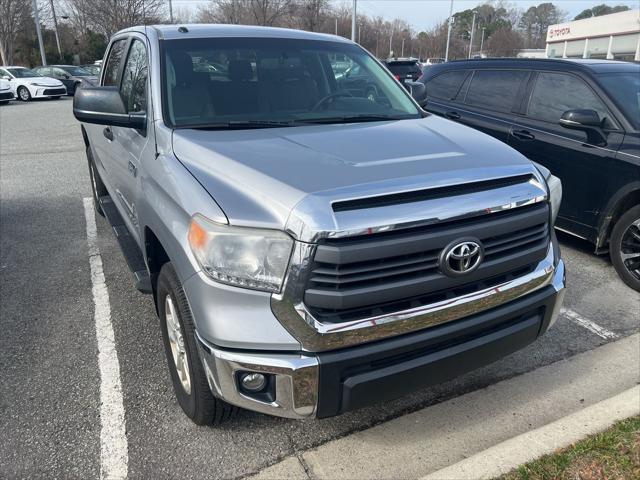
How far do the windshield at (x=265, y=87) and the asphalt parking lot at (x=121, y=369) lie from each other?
1.57m

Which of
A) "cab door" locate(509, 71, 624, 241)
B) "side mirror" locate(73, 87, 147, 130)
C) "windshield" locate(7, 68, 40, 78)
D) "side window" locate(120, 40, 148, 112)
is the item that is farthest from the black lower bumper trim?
"windshield" locate(7, 68, 40, 78)

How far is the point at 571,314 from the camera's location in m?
4.03

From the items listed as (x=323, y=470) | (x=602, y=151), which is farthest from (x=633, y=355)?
(x=323, y=470)

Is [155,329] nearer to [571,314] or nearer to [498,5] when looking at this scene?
[571,314]

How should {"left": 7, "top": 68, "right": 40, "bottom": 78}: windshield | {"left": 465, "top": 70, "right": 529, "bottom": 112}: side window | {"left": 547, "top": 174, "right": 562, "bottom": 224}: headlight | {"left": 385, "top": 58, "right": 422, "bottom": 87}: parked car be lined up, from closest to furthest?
{"left": 547, "top": 174, "right": 562, "bottom": 224}: headlight, {"left": 465, "top": 70, "right": 529, "bottom": 112}: side window, {"left": 385, "top": 58, "right": 422, "bottom": 87}: parked car, {"left": 7, "top": 68, "right": 40, "bottom": 78}: windshield

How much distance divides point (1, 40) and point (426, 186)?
4970 cm

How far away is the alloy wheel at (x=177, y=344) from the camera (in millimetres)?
2594

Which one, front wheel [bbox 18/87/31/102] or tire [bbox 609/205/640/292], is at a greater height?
front wheel [bbox 18/87/31/102]

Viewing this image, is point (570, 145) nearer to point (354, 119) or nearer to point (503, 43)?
point (354, 119)

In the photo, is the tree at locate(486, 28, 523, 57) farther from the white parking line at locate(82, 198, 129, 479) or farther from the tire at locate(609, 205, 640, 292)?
the white parking line at locate(82, 198, 129, 479)

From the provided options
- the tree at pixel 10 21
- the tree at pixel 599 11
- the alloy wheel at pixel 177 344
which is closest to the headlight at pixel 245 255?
the alloy wheel at pixel 177 344

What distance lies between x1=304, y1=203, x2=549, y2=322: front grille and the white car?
25562 mm

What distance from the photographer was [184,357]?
8.57 ft

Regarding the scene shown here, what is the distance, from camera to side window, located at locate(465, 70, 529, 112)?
5.67 meters
